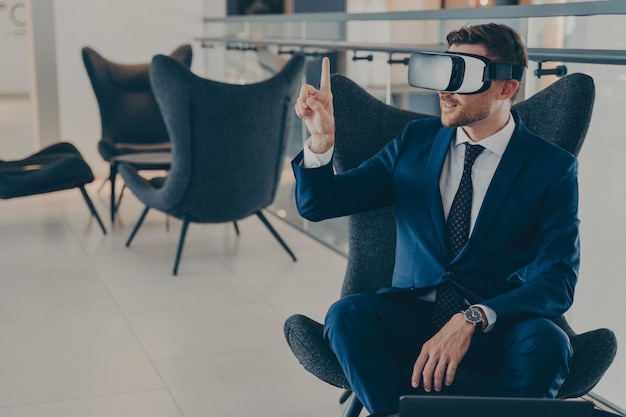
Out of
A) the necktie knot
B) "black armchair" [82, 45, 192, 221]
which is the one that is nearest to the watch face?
the necktie knot

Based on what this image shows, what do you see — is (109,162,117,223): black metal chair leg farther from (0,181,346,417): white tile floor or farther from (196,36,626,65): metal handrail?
(196,36,626,65): metal handrail

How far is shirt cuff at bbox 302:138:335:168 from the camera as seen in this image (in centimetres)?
204

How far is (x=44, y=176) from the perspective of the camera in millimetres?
4781

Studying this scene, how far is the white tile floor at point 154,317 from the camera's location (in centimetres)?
277

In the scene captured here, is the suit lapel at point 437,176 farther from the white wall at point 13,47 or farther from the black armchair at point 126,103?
the white wall at point 13,47

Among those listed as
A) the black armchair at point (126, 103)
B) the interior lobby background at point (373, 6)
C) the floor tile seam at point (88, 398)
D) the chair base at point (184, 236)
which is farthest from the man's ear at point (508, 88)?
the black armchair at point (126, 103)

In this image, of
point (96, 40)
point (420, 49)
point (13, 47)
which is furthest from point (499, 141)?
point (13, 47)

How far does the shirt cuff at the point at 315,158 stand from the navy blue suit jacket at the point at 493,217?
0.01 meters

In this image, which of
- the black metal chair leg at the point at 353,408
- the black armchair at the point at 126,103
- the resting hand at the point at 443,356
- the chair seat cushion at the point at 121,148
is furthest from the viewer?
the black armchair at the point at 126,103

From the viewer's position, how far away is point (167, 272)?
4223 millimetres

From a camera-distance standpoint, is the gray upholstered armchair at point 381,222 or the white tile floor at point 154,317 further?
the white tile floor at point 154,317

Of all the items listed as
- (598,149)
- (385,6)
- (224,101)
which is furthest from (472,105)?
(385,6)

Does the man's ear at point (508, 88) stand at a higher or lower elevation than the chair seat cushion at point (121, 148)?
higher

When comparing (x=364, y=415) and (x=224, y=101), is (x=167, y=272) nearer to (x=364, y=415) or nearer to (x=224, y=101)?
(x=224, y=101)
